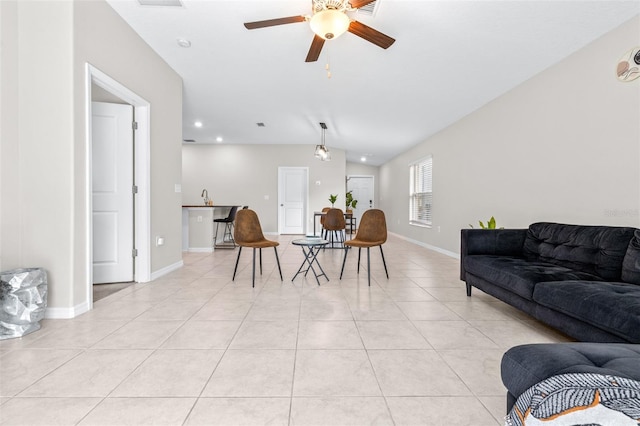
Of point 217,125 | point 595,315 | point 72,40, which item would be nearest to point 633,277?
point 595,315

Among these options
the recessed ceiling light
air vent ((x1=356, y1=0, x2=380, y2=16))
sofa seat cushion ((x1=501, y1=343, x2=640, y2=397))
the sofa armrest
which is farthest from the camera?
the recessed ceiling light

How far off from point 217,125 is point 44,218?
5104 mm

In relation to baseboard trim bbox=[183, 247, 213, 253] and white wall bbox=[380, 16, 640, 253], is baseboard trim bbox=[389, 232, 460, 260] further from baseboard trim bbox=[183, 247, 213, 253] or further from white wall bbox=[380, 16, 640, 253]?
baseboard trim bbox=[183, 247, 213, 253]

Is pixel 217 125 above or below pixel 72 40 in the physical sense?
above

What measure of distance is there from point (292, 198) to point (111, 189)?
239 inches

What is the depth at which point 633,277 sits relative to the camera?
81.0 inches

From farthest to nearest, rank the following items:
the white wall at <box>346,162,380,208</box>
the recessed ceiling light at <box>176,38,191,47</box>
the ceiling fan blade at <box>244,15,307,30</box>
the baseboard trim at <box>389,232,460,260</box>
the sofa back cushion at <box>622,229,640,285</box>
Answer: the white wall at <box>346,162,380,208</box>
the baseboard trim at <box>389,232,460,260</box>
the recessed ceiling light at <box>176,38,191,47</box>
the ceiling fan blade at <box>244,15,307,30</box>
the sofa back cushion at <box>622,229,640,285</box>

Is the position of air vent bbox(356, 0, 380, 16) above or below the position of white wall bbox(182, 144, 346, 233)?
above

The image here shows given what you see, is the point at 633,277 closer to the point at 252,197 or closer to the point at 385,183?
the point at 252,197

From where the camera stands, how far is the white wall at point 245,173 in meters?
9.23

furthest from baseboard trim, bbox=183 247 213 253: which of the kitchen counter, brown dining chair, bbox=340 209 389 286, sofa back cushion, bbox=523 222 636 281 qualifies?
sofa back cushion, bbox=523 222 636 281

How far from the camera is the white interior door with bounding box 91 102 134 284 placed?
348cm

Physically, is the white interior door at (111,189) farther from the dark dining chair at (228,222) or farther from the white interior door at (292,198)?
the white interior door at (292,198)

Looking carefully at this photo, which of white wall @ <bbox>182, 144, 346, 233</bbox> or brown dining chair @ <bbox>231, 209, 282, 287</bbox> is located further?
→ white wall @ <bbox>182, 144, 346, 233</bbox>
